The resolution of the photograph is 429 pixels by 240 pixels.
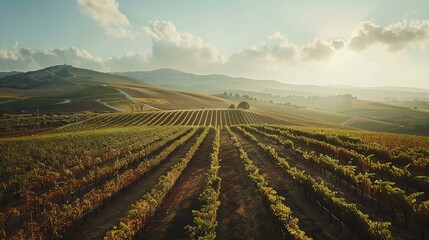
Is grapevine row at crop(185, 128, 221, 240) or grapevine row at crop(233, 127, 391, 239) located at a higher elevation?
grapevine row at crop(233, 127, 391, 239)

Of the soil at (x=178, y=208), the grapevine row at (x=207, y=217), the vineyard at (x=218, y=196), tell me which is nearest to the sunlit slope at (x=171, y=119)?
the vineyard at (x=218, y=196)

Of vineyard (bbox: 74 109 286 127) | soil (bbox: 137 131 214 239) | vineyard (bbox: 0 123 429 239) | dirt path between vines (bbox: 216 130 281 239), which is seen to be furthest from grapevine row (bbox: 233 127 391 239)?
vineyard (bbox: 74 109 286 127)

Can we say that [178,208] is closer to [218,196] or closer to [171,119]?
[218,196]

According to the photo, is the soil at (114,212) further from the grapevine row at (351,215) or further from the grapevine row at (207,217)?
the grapevine row at (351,215)

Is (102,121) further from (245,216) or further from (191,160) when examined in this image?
(245,216)

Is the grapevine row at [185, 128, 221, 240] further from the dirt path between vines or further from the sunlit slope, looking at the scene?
the sunlit slope

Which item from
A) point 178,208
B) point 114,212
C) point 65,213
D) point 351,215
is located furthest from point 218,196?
point 65,213

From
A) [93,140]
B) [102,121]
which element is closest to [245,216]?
[93,140]
